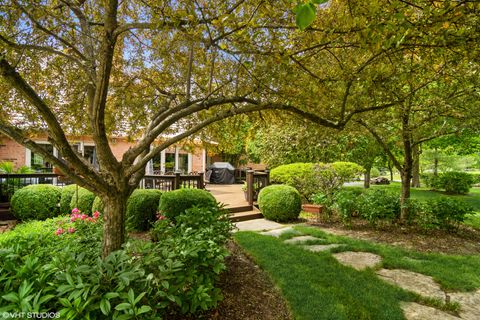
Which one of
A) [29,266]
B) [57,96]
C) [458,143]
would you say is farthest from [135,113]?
[458,143]

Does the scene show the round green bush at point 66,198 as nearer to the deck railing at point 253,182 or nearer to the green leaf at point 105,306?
the deck railing at point 253,182

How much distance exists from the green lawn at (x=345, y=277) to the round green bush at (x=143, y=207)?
7.16 feet

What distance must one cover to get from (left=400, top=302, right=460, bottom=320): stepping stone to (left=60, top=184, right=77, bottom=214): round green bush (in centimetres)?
767

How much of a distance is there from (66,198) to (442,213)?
9.50m

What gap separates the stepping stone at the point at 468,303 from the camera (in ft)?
9.53

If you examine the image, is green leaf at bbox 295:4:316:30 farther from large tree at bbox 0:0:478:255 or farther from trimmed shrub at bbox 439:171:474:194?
trimmed shrub at bbox 439:171:474:194

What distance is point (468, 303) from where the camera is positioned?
10.4ft

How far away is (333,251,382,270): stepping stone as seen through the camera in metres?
4.28

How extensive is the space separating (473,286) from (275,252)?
2730mm

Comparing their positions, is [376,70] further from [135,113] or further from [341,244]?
[135,113]

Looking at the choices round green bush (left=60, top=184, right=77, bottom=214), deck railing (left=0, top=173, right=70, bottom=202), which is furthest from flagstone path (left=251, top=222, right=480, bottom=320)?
deck railing (left=0, top=173, right=70, bottom=202)

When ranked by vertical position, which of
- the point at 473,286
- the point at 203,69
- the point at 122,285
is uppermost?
the point at 203,69

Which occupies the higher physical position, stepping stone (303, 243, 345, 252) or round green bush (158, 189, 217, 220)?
round green bush (158, 189, 217, 220)

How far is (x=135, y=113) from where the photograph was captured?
15.4 feet
